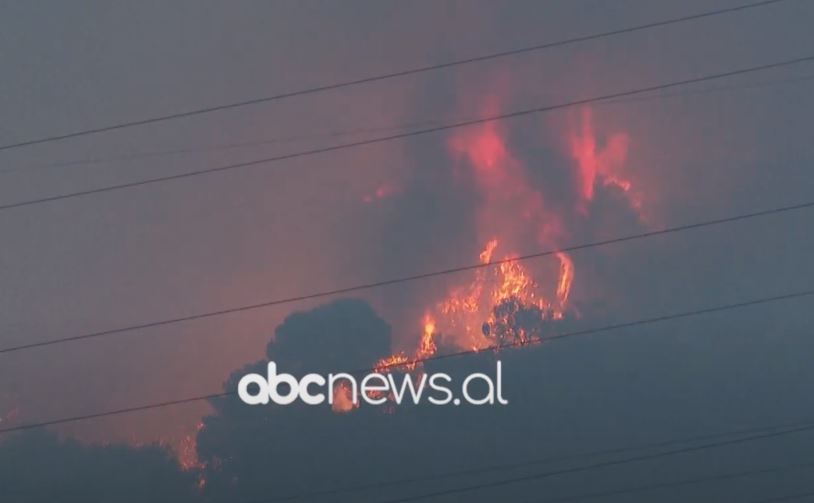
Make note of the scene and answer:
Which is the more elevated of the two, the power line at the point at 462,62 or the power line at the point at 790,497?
the power line at the point at 462,62

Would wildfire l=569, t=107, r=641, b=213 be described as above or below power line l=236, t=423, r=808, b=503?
above

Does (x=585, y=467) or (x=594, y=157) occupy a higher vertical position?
(x=594, y=157)

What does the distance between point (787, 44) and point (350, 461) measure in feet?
8.88

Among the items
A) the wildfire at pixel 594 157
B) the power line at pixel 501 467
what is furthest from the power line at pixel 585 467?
the wildfire at pixel 594 157

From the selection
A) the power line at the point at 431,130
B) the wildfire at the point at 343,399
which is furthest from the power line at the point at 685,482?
the power line at the point at 431,130

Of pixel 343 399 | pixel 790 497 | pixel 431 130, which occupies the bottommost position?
pixel 790 497

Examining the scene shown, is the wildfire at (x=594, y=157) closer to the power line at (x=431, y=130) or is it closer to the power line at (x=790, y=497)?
the power line at (x=431, y=130)

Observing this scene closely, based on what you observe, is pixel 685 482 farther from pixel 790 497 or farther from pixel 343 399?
pixel 343 399

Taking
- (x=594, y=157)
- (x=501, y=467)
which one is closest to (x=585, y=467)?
(x=501, y=467)

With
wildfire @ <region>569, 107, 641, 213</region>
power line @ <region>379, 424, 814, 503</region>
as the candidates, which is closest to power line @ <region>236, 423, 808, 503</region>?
power line @ <region>379, 424, 814, 503</region>

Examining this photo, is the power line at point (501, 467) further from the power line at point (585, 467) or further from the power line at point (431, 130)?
the power line at point (431, 130)

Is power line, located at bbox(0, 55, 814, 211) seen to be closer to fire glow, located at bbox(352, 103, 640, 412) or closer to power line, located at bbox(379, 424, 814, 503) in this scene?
fire glow, located at bbox(352, 103, 640, 412)

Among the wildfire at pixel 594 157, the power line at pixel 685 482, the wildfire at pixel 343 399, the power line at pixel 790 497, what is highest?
the wildfire at pixel 594 157

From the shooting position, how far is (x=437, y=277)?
485 cm
